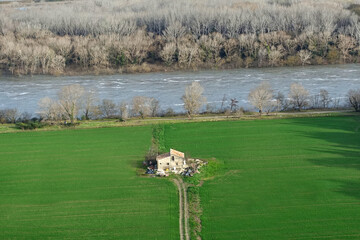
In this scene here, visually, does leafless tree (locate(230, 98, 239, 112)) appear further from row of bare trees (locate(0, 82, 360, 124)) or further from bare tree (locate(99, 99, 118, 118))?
bare tree (locate(99, 99, 118, 118))

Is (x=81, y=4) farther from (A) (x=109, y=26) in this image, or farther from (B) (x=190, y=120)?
(B) (x=190, y=120)

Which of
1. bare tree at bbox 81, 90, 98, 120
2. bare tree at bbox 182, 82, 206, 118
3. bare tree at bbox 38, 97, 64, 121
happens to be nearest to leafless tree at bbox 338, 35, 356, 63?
bare tree at bbox 182, 82, 206, 118

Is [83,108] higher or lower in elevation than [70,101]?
lower

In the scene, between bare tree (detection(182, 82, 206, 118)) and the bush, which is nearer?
the bush

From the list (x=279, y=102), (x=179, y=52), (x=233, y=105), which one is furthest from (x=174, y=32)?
(x=279, y=102)

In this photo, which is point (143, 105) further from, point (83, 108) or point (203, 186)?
→ point (203, 186)

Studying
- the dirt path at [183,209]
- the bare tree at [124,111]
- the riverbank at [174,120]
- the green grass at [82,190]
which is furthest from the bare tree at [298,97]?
the dirt path at [183,209]

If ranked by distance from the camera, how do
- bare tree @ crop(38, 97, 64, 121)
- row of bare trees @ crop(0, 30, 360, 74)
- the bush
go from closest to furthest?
the bush < bare tree @ crop(38, 97, 64, 121) < row of bare trees @ crop(0, 30, 360, 74)

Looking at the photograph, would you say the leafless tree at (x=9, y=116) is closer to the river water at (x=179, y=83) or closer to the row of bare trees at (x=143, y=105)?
the row of bare trees at (x=143, y=105)
